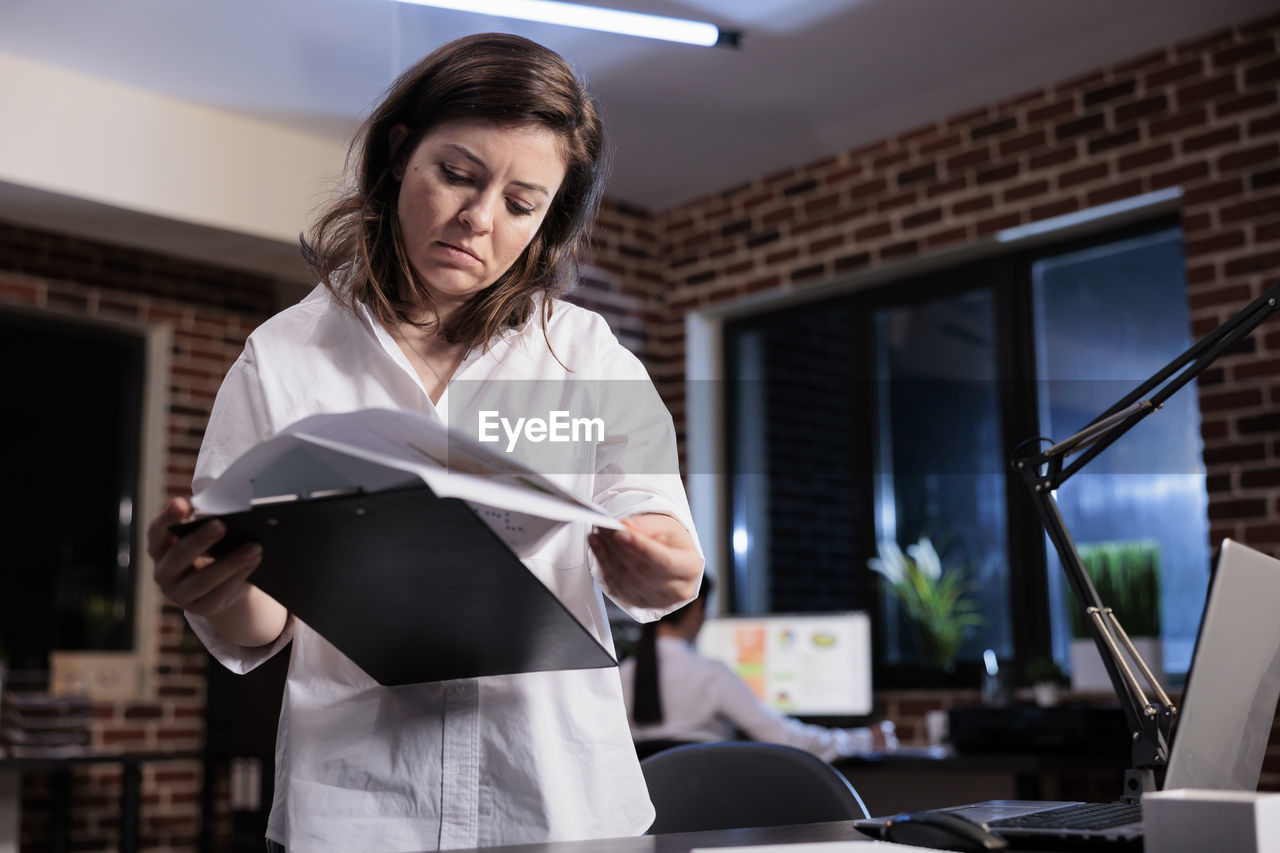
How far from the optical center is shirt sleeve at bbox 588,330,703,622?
3.79 feet

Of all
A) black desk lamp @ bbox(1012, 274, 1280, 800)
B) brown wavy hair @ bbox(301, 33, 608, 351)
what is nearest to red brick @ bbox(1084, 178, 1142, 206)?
black desk lamp @ bbox(1012, 274, 1280, 800)

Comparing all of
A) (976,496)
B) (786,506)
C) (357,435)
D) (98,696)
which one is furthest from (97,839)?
(357,435)

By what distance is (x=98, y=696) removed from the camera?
4.72 metres

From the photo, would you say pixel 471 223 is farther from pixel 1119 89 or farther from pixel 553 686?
pixel 1119 89

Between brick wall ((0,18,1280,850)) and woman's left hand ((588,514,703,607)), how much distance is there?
10.2ft

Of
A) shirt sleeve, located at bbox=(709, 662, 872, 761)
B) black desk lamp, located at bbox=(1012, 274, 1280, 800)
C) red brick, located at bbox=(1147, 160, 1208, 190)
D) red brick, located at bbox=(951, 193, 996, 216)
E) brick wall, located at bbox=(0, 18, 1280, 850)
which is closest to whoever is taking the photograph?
black desk lamp, located at bbox=(1012, 274, 1280, 800)

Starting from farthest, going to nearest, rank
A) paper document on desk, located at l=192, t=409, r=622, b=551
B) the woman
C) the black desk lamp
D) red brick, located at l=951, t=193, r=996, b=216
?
red brick, located at l=951, t=193, r=996, b=216, the black desk lamp, the woman, paper document on desk, located at l=192, t=409, r=622, b=551

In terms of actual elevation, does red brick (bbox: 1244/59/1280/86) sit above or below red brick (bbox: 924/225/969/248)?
above

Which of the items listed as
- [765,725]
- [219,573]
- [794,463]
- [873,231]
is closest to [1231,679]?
[219,573]

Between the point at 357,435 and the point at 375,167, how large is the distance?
556 millimetres

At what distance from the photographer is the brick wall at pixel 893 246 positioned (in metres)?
3.72

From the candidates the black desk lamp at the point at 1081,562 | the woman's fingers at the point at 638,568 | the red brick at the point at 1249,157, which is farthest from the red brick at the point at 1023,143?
the woman's fingers at the point at 638,568

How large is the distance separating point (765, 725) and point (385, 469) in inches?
119

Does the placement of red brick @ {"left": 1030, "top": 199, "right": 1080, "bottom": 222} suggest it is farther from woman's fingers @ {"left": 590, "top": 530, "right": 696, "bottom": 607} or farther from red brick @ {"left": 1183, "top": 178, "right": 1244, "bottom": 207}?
woman's fingers @ {"left": 590, "top": 530, "right": 696, "bottom": 607}
